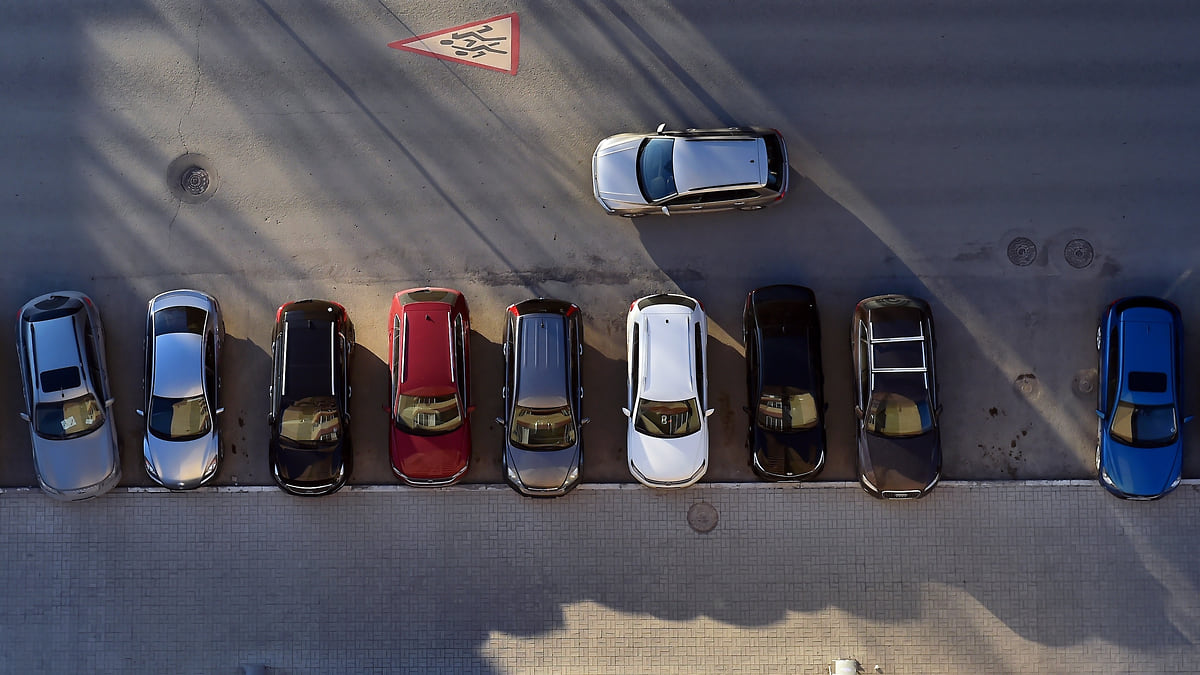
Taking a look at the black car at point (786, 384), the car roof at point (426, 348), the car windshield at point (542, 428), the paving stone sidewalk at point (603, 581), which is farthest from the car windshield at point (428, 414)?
the black car at point (786, 384)

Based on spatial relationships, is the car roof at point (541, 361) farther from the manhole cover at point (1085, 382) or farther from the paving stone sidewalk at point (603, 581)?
the manhole cover at point (1085, 382)

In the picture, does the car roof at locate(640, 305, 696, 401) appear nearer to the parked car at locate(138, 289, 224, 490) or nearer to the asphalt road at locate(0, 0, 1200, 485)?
the asphalt road at locate(0, 0, 1200, 485)

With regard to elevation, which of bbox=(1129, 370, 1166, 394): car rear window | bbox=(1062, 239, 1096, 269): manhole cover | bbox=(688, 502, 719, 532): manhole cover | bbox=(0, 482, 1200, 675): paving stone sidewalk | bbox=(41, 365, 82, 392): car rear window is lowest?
bbox=(0, 482, 1200, 675): paving stone sidewalk

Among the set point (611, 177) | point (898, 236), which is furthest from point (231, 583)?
point (898, 236)

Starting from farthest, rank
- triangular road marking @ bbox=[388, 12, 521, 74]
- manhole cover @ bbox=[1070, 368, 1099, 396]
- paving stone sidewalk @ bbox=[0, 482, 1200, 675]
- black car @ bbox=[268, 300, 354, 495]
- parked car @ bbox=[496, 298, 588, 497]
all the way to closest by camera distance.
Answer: triangular road marking @ bbox=[388, 12, 521, 74]
manhole cover @ bbox=[1070, 368, 1099, 396]
paving stone sidewalk @ bbox=[0, 482, 1200, 675]
black car @ bbox=[268, 300, 354, 495]
parked car @ bbox=[496, 298, 588, 497]

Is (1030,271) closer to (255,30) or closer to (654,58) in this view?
(654,58)

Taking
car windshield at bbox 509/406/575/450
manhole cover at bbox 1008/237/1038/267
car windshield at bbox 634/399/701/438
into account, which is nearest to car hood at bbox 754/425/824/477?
car windshield at bbox 634/399/701/438

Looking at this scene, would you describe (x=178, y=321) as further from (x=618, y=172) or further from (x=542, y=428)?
(x=618, y=172)
